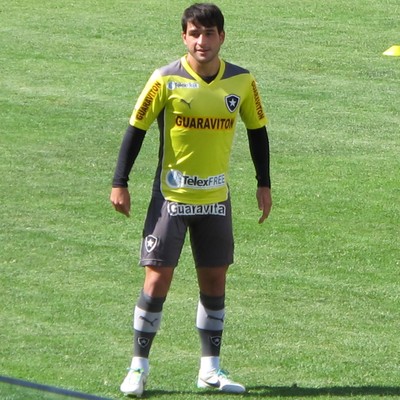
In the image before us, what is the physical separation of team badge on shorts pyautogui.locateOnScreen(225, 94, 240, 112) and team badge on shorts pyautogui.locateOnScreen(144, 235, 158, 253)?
0.81 meters

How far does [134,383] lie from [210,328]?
56cm

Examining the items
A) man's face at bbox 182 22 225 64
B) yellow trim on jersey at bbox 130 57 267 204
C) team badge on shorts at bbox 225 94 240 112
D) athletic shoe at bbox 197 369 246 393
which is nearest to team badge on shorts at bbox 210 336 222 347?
athletic shoe at bbox 197 369 246 393

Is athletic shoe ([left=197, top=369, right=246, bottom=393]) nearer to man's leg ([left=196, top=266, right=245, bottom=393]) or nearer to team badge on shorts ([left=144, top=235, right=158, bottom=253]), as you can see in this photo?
man's leg ([left=196, top=266, right=245, bottom=393])

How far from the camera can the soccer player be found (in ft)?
22.1

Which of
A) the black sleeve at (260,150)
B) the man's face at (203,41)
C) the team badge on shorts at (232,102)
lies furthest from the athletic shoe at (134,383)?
the man's face at (203,41)

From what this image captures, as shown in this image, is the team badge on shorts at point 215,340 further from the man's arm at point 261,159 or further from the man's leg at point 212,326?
the man's arm at point 261,159

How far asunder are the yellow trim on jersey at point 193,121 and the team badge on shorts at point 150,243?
24 centimetres

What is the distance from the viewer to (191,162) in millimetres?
6832

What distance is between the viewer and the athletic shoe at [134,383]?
6848 millimetres

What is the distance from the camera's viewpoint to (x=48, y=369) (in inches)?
287

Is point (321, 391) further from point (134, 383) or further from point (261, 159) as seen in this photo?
point (261, 159)

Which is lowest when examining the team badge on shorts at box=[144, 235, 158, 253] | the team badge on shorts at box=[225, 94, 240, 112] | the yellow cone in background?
the team badge on shorts at box=[144, 235, 158, 253]

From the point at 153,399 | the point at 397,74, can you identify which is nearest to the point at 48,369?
the point at 153,399

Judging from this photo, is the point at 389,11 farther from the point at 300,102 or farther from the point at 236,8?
Result: the point at 300,102
